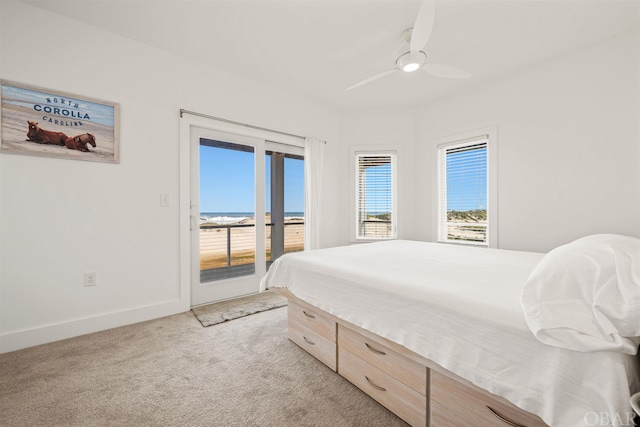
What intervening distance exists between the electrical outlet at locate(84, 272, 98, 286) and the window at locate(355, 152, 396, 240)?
3300 millimetres

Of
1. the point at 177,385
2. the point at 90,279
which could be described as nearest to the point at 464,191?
the point at 177,385

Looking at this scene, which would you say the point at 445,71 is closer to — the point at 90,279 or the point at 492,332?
the point at 492,332

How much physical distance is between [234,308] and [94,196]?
172 centimetres

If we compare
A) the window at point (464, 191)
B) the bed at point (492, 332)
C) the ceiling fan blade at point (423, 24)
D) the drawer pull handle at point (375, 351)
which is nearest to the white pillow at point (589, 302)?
the bed at point (492, 332)

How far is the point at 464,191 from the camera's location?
3.60 meters

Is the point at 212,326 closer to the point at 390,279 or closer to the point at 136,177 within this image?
the point at 136,177

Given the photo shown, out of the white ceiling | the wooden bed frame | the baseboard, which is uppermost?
the white ceiling

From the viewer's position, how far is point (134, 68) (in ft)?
8.34

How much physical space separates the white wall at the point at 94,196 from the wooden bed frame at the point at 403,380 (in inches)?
70.0

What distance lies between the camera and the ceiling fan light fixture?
227cm

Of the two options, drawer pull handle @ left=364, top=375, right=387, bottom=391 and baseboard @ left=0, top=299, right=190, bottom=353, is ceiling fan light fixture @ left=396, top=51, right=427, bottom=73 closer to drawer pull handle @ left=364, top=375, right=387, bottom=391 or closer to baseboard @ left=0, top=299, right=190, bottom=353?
drawer pull handle @ left=364, top=375, right=387, bottom=391

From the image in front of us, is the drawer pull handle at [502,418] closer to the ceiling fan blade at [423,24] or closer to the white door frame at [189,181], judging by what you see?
the ceiling fan blade at [423,24]

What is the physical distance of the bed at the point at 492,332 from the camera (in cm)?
75

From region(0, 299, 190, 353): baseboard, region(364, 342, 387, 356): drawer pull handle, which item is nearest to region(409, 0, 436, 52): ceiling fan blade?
region(364, 342, 387, 356): drawer pull handle
